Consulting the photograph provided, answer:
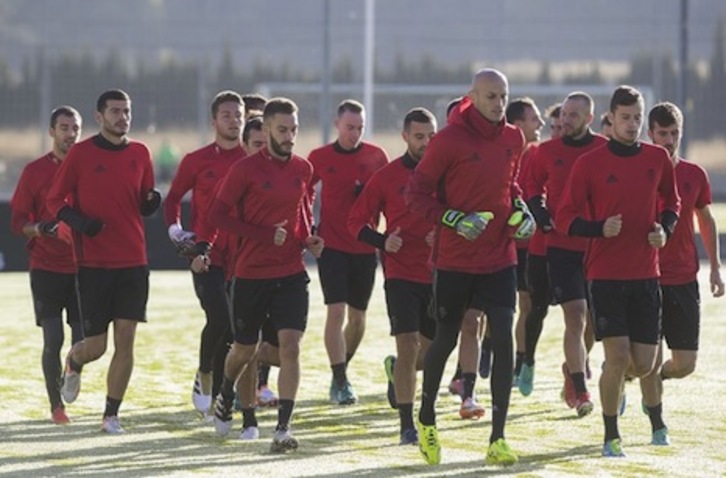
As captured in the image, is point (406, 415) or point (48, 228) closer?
point (406, 415)

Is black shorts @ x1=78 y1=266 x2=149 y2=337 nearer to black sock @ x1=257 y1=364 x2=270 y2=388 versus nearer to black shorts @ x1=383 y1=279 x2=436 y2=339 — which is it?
black shorts @ x1=383 y1=279 x2=436 y2=339

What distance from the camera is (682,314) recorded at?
38.2 feet

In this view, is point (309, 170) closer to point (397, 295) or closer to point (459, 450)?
point (397, 295)

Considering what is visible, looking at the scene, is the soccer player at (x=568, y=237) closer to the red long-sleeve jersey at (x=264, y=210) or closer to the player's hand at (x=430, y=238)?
the player's hand at (x=430, y=238)

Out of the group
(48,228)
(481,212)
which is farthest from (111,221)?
(481,212)

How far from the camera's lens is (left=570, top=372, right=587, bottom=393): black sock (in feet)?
41.4

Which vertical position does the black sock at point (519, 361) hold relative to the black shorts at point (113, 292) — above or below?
below

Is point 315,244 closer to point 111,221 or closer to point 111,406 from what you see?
point 111,221

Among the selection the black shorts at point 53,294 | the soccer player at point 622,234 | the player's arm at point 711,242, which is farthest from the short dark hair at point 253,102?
the soccer player at point 622,234

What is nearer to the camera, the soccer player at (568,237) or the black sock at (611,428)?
the black sock at (611,428)

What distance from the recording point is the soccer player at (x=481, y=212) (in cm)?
1049

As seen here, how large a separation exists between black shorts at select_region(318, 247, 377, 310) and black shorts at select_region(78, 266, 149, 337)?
2176mm

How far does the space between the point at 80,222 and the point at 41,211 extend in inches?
47.4

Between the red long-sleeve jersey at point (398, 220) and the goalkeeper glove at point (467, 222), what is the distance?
1.61m
